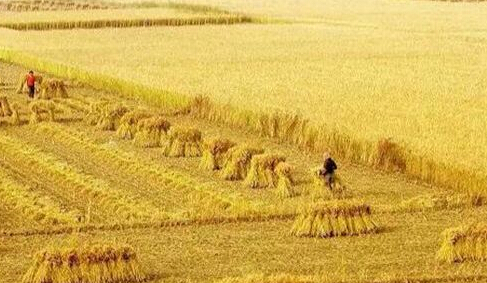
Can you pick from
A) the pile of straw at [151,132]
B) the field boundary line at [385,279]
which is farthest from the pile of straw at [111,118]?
the field boundary line at [385,279]

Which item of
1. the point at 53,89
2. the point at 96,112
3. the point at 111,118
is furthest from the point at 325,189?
the point at 53,89

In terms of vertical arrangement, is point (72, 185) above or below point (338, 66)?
above

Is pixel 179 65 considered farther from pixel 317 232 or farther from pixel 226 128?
pixel 317 232

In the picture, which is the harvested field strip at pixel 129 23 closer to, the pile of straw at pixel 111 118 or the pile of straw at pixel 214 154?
the pile of straw at pixel 111 118

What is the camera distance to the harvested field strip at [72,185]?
1970 centimetres

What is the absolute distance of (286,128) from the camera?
26625 millimetres

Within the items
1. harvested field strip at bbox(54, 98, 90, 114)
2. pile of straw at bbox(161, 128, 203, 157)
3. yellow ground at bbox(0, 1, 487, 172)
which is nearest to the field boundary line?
yellow ground at bbox(0, 1, 487, 172)

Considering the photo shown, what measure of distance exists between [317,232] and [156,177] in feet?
16.1

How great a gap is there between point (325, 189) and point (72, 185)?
3.89m

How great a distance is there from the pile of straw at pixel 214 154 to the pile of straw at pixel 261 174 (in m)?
1.55

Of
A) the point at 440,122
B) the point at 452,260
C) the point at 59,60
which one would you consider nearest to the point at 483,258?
the point at 452,260

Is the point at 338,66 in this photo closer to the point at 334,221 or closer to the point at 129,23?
the point at 334,221

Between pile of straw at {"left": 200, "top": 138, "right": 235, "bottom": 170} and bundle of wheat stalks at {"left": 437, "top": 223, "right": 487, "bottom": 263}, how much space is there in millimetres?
7193

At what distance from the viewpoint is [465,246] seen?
16.7m
